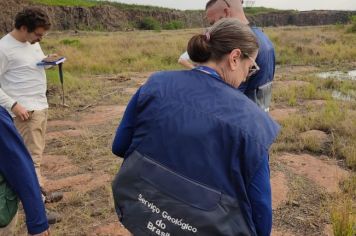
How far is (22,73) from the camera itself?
363 centimetres

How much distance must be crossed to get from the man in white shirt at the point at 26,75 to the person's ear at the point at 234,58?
2.20m

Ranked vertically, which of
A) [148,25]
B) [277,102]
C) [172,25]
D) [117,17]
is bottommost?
[172,25]

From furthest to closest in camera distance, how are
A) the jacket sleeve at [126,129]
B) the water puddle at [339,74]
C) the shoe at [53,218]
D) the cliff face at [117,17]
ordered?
the cliff face at [117,17] < the water puddle at [339,74] < the shoe at [53,218] < the jacket sleeve at [126,129]

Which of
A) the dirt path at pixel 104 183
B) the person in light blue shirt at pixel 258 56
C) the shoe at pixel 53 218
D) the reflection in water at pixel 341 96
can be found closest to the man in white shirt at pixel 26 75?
the shoe at pixel 53 218

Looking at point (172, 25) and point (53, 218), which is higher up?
point (53, 218)

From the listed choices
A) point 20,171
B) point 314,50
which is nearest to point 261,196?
point 20,171

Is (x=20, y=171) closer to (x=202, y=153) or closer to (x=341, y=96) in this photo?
(x=202, y=153)

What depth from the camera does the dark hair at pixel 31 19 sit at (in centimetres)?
340

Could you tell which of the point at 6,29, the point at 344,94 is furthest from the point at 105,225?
the point at 6,29

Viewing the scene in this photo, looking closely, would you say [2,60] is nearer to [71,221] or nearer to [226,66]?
[71,221]

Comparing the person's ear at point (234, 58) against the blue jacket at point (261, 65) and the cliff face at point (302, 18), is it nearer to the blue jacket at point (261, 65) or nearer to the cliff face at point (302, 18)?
the blue jacket at point (261, 65)

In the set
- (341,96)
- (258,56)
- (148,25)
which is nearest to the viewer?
(258,56)

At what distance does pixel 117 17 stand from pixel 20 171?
156ft

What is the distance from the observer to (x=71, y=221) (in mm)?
3871
